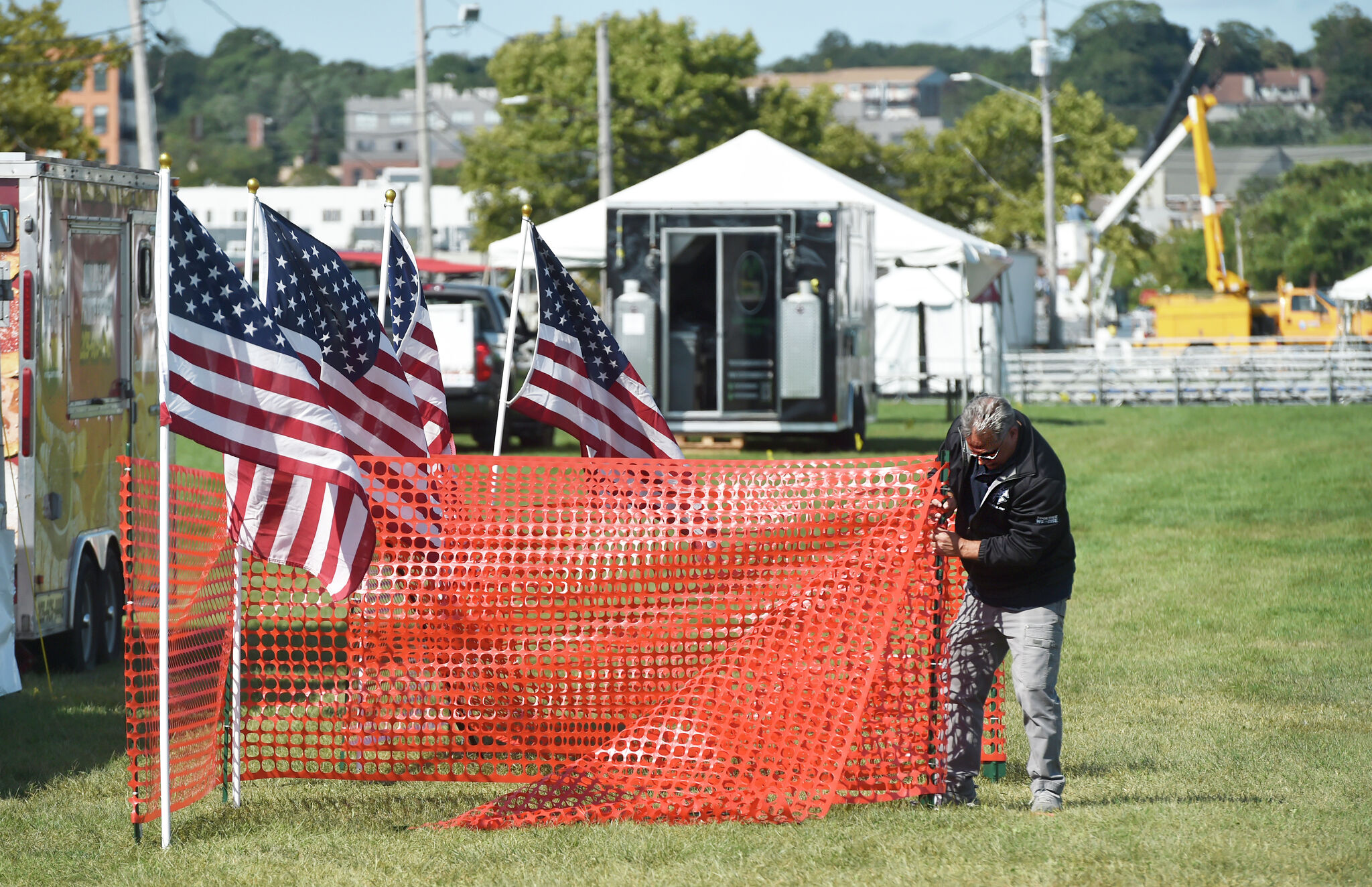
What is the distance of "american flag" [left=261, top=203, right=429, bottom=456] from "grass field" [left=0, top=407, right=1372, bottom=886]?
155 centimetres

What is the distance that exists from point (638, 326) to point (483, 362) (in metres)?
2.12

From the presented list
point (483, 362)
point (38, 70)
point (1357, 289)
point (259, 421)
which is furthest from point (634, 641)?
point (1357, 289)

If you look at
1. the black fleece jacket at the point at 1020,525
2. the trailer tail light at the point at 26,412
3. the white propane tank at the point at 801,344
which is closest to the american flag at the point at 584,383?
the black fleece jacket at the point at 1020,525

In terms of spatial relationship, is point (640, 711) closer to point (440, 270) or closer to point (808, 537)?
point (808, 537)

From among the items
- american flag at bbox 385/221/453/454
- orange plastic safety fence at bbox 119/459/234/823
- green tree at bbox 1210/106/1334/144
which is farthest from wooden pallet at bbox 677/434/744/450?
green tree at bbox 1210/106/1334/144

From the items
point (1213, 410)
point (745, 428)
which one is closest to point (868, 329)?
point (745, 428)

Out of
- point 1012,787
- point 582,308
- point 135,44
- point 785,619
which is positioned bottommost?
point 1012,787

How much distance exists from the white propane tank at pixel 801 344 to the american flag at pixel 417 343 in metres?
→ 11.1

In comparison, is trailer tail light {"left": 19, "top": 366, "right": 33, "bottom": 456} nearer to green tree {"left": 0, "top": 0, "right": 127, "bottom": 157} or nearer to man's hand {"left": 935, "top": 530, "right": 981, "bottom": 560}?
man's hand {"left": 935, "top": 530, "right": 981, "bottom": 560}

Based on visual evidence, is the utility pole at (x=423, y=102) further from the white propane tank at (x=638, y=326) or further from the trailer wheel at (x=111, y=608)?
the trailer wheel at (x=111, y=608)

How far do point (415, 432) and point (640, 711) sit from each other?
1.78 m

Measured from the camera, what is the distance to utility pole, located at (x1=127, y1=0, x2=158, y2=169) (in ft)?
80.5

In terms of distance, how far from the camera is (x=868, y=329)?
2223 centimetres

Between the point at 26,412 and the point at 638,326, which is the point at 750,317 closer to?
the point at 638,326
